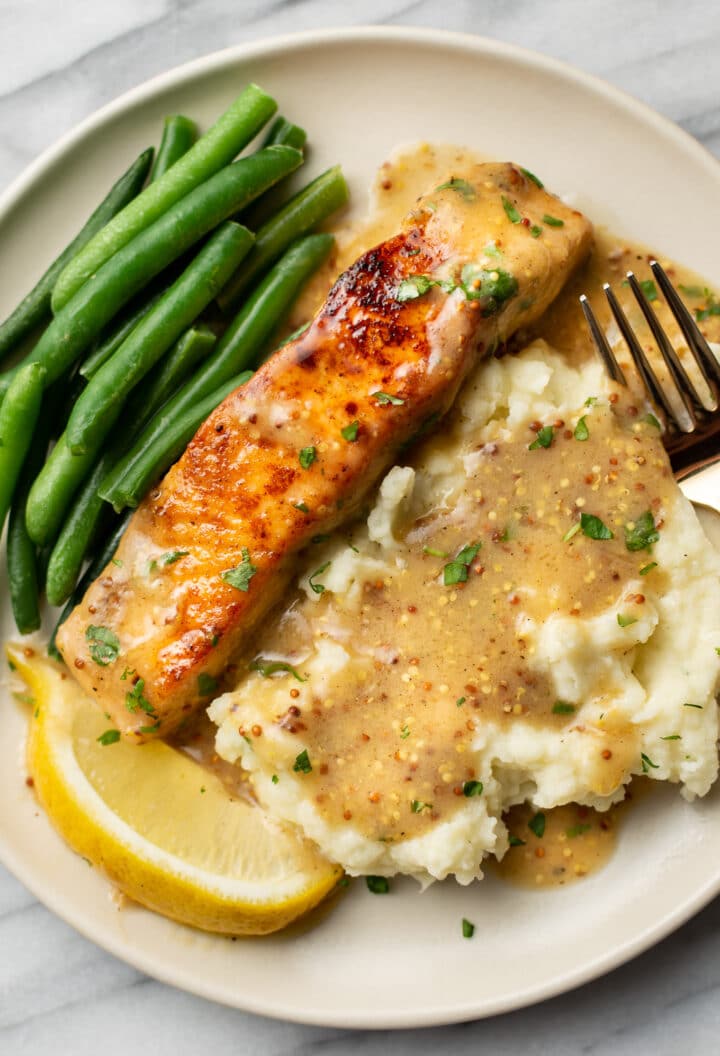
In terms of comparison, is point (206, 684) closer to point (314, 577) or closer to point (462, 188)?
point (314, 577)

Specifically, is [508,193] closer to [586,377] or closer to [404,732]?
[586,377]

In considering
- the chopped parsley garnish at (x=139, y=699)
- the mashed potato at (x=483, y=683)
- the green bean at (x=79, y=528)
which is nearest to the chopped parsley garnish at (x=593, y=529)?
the mashed potato at (x=483, y=683)

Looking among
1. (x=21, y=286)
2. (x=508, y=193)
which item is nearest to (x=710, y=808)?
(x=508, y=193)

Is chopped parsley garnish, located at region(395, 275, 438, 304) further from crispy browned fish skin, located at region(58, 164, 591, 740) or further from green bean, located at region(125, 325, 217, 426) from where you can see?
green bean, located at region(125, 325, 217, 426)

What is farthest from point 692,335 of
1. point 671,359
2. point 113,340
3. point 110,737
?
point 110,737

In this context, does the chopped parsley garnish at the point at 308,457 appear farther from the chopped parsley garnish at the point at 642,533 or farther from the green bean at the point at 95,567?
the chopped parsley garnish at the point at 642,533

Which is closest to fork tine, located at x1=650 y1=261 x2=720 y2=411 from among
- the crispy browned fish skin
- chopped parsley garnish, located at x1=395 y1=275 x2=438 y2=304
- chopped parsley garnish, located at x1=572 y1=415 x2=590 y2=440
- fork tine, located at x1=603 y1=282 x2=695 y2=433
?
fork tine, located at x1=603 y1=282 x2=695 y2=433
